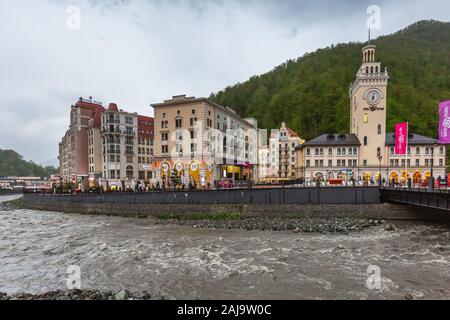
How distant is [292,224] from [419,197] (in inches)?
487

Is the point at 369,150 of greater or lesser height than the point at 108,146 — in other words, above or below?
below

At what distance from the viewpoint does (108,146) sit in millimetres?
65812

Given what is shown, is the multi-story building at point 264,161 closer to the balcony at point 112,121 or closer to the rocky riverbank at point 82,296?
the balcony at point 112,121

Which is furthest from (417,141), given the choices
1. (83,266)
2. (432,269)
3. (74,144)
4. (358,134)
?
(74,144)

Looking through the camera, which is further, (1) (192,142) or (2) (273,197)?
(1) (192,142)

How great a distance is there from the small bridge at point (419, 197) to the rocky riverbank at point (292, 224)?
3.52 meters

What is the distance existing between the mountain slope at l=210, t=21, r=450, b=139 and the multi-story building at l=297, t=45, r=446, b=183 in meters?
23.3

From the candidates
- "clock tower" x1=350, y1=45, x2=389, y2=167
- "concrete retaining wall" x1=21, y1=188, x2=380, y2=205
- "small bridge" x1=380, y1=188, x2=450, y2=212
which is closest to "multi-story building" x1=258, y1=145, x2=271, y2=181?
"clock tower" x1=350, y1=45, x2=389, y2=167

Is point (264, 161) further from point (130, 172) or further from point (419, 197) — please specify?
point (419, 197)

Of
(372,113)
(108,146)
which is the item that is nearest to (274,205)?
(372,113)

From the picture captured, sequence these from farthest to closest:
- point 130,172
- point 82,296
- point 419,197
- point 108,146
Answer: point 130,172, point 108,146, point 419,197, point 82,296

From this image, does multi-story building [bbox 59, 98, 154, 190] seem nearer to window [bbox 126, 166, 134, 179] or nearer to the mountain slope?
window [bbox 126, 166, 134, 179]

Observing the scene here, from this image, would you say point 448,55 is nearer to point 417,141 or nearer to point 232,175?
point 417,141

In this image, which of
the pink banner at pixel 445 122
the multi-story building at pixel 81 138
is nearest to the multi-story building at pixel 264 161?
the multi-story building at pixel 81 138
